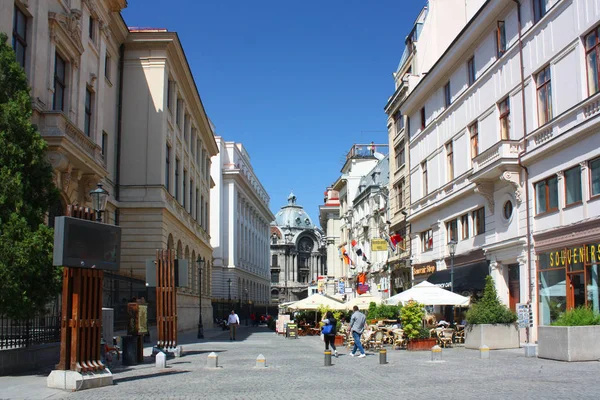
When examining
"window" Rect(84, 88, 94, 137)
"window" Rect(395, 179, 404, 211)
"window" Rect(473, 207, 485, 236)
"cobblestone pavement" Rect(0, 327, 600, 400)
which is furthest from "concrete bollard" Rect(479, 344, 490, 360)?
"window" Rect(395, 179, 404, 211)

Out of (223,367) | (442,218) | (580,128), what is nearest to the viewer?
(223,367)

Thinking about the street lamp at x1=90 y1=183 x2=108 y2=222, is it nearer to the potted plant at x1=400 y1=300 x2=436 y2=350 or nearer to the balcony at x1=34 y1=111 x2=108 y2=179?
the balcony at x1=34 y1=111 x2=108 y2=179

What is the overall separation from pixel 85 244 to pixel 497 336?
48.4 feet

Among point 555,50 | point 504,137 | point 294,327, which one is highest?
point 555,50

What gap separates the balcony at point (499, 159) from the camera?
26.5 metres

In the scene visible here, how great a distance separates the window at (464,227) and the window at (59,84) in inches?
742

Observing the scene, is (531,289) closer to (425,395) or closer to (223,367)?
(223,367)

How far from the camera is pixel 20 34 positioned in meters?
23.4

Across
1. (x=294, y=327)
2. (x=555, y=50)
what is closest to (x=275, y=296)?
(x=294, y=327)

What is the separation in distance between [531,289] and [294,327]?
60.0 feet

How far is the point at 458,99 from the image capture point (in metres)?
33.7

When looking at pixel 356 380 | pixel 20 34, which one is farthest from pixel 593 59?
pixel 20 34

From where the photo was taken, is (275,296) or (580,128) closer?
(580,128)

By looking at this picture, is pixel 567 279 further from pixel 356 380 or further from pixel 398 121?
pixel 398 121
